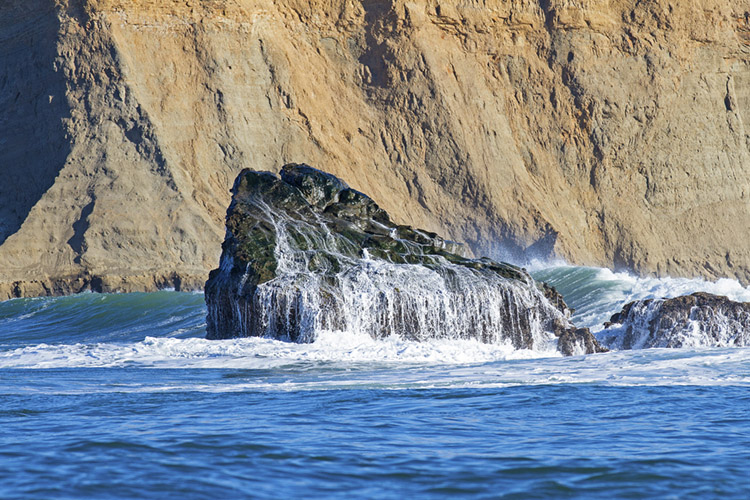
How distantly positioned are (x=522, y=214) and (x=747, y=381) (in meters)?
Result: 28.5

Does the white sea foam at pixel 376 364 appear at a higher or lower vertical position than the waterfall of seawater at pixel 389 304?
lower

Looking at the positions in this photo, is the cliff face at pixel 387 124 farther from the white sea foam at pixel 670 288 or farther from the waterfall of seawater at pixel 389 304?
the waterfall of seawater at pixel 389 304

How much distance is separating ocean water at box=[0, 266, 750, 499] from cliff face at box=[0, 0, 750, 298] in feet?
56.6

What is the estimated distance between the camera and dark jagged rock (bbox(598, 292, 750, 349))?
599 inches

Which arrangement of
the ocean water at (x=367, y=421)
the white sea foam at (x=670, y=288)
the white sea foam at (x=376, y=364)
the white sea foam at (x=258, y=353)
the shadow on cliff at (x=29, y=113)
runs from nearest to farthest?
the ocean water at (x=367, y=421) → the white sea foam at (x=376, y=364) → the white sea foam at (x=258, y=353) → the white sea foam at (x=670, y=288) → the shadow on cliff at (x=29, y=113)

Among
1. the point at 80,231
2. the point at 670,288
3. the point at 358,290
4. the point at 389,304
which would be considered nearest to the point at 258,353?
the point at 358,290

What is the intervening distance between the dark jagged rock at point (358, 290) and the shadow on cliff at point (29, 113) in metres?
19.5

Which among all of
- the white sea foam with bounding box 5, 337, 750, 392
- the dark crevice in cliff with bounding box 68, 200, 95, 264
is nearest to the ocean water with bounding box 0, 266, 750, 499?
the white sea foam with bounding box 5, 337, 750, 392

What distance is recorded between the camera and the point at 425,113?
39781 mm

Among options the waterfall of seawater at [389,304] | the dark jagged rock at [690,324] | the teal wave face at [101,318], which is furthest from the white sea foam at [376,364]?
the teal wave face at [101,318]

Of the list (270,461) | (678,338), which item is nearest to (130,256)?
(678,338)

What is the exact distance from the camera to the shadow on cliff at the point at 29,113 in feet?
114

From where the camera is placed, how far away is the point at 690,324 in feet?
50.5

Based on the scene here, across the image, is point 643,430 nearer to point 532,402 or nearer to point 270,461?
point 532,402
